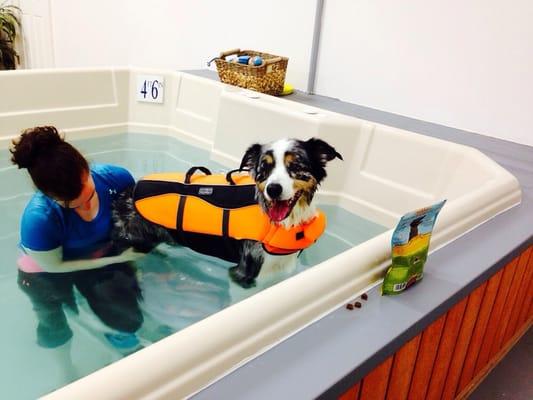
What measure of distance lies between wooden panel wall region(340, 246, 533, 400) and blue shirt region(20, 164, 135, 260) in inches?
28.3

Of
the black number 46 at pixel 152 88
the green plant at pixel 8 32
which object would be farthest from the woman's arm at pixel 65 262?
the green plant at pixel 8 32

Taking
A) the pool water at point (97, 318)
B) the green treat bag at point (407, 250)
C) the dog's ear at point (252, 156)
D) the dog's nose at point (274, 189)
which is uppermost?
the dog's ear at point (252, 156)

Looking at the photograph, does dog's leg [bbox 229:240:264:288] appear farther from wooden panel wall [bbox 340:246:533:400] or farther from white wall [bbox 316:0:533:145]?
white wall [bbox 316:0:533:145]

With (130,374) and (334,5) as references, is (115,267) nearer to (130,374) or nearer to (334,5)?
(130,374)

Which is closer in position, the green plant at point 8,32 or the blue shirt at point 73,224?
the blue shirt at point 73,224

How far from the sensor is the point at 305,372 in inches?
27.6

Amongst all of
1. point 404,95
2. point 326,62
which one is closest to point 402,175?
point 404,95

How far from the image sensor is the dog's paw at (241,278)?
116 centimetres

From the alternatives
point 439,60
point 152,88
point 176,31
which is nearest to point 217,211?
point 439,60

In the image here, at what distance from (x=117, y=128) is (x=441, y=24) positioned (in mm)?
1542

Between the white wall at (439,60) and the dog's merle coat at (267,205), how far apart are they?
1146 mm

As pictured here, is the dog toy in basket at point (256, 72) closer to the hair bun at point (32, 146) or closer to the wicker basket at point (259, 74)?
the wicker basket at point (259, 74)

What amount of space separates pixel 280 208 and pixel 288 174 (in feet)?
0.24

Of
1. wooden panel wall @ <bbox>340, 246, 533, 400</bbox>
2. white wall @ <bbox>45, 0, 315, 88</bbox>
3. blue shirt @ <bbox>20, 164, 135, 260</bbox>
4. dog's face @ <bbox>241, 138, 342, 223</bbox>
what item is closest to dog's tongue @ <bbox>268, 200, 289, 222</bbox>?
dog's face @ <bbox>241, 138, 342, 223</bbox>
